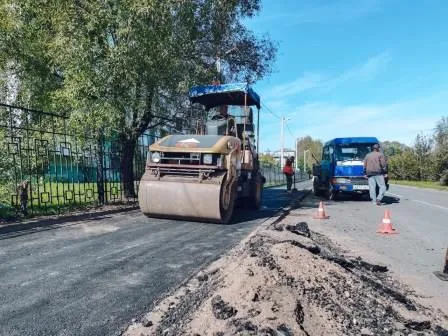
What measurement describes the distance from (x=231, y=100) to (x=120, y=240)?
19.4 ft

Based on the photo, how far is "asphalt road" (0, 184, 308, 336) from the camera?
3.79 metres

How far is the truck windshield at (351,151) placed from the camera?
652 inches

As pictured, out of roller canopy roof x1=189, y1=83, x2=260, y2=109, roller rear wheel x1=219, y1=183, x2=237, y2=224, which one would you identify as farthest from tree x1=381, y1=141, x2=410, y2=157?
roller rear wheel x1=219, y1=183, x2=237, y2=224

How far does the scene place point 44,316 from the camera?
3.79 metres

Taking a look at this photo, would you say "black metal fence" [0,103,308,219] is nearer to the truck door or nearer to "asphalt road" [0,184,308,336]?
"asphalt road" [0,184,308,336]

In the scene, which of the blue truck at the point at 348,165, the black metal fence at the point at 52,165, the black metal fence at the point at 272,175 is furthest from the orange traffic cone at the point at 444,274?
the black metal fence at the point at 272,175

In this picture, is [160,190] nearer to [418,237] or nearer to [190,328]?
[418,237]

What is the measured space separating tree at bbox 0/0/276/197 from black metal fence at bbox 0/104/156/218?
1.59 feet

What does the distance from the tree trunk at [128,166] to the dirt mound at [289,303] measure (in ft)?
26.3

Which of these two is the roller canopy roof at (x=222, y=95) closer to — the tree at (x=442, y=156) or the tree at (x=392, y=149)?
the tree at (x=392, y=149)

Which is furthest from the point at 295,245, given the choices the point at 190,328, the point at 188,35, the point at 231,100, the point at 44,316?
the point at 188,35

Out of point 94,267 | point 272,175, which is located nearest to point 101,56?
point 94,267

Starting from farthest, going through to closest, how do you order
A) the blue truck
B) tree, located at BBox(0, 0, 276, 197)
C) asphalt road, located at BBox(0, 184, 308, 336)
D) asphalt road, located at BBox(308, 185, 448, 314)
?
the blue truck → tree, located at BBox(0, 0, 276, 197) → asphalt road, located at BBox(308, 185, 448, 314) → asphalt road, located at BBox(0, 184, 308, 336)

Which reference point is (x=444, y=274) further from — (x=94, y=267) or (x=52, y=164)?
(x=52, y=164)
